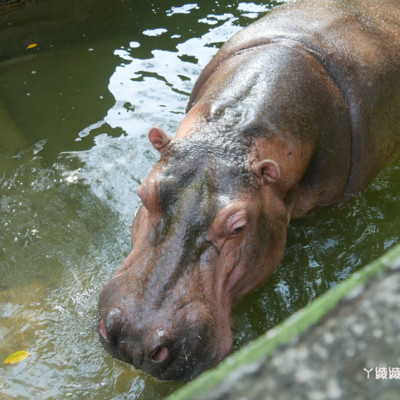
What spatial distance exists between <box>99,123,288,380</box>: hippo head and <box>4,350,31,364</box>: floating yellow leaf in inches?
42.6

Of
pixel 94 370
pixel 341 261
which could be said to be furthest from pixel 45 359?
pixel 341 261

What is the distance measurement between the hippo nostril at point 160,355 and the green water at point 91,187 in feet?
2.85

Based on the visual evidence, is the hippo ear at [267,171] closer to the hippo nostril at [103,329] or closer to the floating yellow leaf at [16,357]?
the hippo nostril at [103,329]

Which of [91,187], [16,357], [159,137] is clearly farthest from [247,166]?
[91,187]

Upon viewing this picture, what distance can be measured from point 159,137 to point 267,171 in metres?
0.66

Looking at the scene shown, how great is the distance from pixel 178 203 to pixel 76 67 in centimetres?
451

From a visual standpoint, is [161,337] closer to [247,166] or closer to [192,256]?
[192,256]

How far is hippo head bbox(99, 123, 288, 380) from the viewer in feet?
8.64

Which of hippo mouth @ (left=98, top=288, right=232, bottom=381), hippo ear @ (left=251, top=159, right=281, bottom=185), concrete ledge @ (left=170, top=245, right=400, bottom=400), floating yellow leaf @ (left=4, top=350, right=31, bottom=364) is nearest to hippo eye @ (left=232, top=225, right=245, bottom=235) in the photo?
hippo ear @ (left=251, top=159, right=281, bottom=185)

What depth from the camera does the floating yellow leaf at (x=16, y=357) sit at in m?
3.55

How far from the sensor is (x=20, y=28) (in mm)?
7598

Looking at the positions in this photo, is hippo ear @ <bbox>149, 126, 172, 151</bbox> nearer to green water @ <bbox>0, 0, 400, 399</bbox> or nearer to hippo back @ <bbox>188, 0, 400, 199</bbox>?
hippo back @ <bbox>188, 0, 400, 199</bbox>

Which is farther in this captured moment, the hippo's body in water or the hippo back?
the hippo back

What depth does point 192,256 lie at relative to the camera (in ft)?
9.27
